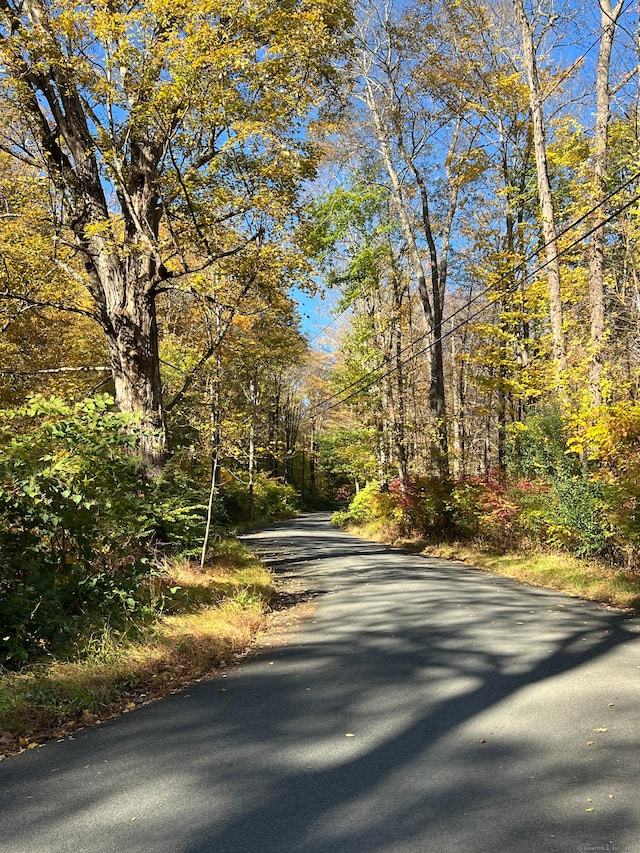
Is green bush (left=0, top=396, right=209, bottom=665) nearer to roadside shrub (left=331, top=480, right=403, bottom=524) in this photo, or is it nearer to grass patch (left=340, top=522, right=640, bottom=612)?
grass patch (left=340, top=522, right=640, bottom=612)

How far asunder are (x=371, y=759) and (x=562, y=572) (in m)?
7.68

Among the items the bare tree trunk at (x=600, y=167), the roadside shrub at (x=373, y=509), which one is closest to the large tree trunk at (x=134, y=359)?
the bare tree trunk at (x=600, y=167)

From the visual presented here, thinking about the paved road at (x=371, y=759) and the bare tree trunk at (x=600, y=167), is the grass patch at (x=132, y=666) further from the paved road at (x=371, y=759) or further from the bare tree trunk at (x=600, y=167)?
the bare tree trunk at (x=600, y=167)

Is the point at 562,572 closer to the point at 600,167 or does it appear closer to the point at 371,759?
the point at 371,759

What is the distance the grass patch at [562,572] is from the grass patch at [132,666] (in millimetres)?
4938

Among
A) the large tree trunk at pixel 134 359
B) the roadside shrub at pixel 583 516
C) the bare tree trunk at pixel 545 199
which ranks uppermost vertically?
the bare tree trunk at pixel 545 199

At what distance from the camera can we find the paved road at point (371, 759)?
104 inches

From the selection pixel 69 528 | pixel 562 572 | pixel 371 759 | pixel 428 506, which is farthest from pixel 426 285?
pixel 371 759

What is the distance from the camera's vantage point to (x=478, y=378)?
16.0 meters

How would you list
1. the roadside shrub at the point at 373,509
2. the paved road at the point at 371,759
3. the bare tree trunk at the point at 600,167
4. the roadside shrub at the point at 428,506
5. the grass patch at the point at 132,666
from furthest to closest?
1. the roadside shrub at the point at 373,509
2. the roadside shrub at the point at 428,506
3. the bare tree trunk at the point at 600,167
4. the grass patch at the point at 132,666
5. the paved road at the point at 371,759

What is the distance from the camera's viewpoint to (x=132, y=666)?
5234mm

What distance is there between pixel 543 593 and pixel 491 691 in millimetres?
4983

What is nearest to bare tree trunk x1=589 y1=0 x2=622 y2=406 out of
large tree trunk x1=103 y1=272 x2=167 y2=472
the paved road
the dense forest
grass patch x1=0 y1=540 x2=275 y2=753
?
the dense forest

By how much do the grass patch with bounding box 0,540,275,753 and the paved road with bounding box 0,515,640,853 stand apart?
35cm
